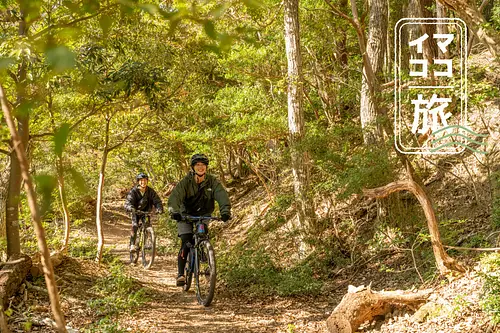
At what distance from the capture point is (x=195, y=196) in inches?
305

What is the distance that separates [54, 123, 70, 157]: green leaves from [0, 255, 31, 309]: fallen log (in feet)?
17.7

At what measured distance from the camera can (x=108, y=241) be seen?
61.5 ft

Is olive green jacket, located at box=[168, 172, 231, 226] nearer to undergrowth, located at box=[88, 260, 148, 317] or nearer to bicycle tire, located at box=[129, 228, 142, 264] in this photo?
undergrowth, located at box=[88, 260, 148, 317]

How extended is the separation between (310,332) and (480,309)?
201cm

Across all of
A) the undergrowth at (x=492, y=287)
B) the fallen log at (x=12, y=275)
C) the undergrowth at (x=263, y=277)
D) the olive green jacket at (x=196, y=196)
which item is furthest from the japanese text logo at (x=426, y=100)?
the fallen log at (x=12, y=275)

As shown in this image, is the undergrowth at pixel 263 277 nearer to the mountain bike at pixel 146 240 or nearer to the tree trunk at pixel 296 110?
the tree trunk at pixel 296 110

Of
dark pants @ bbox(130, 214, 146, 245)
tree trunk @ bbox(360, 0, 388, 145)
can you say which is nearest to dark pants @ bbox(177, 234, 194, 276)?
dark pants @ bbox(130, 214, 146, 245)

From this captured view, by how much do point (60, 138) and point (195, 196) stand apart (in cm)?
660

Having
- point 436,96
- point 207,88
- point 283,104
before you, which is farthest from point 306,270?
point 207,88

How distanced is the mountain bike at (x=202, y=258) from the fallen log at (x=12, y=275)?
2234mm

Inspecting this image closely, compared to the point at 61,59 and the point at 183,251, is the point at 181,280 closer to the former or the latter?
the point at 183,251

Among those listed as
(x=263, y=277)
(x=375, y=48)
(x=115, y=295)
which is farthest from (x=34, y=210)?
(x=375, y=48)

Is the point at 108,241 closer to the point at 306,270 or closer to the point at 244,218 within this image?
the point at 244,218

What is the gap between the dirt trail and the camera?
6531mm
